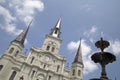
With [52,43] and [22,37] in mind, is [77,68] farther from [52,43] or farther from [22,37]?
[22,37]

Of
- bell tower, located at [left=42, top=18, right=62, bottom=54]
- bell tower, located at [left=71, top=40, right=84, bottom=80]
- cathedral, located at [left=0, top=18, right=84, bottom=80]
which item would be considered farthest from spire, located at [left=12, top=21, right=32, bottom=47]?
bell tower, located at [left=71, top=40, right=84, bottom=80]

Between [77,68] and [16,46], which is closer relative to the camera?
[16,46]

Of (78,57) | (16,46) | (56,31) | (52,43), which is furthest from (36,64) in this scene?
(56,31)

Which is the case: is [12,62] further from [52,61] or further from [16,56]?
[52,61]

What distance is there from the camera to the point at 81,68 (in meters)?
35.4

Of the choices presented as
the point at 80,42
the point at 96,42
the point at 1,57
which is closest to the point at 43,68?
the point at 1,57

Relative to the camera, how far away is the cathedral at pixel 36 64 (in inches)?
1184

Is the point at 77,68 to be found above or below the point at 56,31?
below

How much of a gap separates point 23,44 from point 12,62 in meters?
5.90

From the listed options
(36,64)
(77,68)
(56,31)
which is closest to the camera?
(36,64)

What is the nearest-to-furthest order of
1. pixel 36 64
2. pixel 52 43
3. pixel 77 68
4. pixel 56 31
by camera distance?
pixel 36 64, pixel 77 68, pixel 52 43, pixel 56 31

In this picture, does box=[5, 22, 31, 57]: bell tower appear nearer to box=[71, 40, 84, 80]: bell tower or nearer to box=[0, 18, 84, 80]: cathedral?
box=[0, 18, 84, 80]: cathedral

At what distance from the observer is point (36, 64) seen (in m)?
32.7

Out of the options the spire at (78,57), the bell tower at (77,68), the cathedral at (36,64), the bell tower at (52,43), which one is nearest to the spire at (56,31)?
the bell tower at (52,43)
